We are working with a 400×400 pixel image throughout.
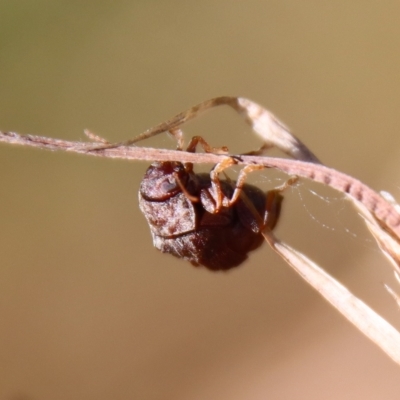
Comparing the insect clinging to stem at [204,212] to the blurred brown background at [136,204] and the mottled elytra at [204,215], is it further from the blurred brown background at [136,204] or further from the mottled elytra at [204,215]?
the blurred brown background at [136,204]

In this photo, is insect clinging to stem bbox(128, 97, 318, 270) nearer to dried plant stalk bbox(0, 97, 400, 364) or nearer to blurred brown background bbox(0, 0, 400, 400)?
dried plant stalk bbox(0, 97, 400, 364)

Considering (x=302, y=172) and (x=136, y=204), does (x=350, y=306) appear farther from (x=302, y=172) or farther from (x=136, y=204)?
(x=136, y=204)

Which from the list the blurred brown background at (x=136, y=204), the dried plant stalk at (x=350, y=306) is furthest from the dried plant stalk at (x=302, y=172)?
the blurred brown background at (x=136, y=204)

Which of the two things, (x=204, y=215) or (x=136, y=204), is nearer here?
(x=204, y=215)

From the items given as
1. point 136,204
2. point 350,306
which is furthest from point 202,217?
point 136,204

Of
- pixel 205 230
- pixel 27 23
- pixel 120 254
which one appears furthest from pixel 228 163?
pixel 27 23

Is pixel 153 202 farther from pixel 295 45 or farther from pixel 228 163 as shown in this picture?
pixel 295 45

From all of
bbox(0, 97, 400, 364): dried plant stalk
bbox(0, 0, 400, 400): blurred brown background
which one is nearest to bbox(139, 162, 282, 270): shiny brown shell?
bbox(0, 97, 400, 364): dried plant stalk
